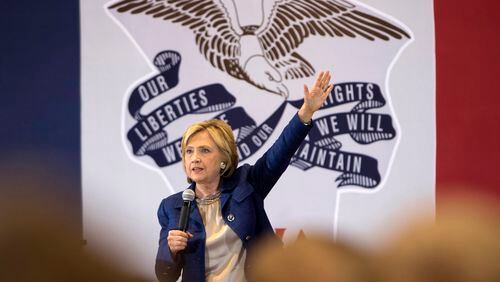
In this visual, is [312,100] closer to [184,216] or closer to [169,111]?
[184,216]

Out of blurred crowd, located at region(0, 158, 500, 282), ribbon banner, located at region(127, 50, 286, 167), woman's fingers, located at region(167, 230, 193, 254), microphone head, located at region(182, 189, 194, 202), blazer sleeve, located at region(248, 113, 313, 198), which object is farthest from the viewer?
ribbon banner, located at region(127, 50, 286, 167)

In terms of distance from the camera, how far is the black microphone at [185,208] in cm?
242

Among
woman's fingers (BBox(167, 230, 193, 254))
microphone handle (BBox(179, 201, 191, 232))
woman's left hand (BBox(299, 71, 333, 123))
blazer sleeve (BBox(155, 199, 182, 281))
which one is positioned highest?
woman's left hand (BBox(299, 71, 333, 123))

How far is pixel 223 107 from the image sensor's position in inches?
172

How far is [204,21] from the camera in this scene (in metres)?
4.41

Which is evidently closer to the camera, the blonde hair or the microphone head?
the microphone head

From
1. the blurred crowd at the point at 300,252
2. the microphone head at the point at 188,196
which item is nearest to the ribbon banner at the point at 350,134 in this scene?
the microphone head at the point at 188,196

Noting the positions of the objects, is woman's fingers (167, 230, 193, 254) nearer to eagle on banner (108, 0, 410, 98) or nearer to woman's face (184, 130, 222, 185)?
woman's face (184, 130, 222, 185)

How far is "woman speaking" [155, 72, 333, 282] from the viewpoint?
2498 millimetres

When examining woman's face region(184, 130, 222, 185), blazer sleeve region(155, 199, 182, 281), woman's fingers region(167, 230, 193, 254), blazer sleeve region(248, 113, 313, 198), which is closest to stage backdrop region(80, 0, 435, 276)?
blazer sleeve region(248, 113, 313, 198)
